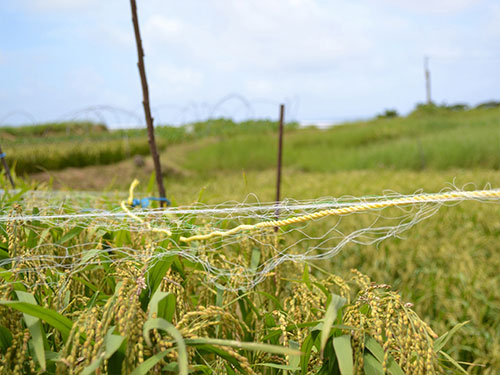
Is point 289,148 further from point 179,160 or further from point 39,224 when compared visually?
point 39,224

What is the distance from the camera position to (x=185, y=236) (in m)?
0.98

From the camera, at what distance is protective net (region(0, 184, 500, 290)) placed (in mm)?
717

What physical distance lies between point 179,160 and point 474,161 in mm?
4272

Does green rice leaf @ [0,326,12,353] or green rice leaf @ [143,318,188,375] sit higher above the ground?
green rice leaf @ [143,318,188,375]

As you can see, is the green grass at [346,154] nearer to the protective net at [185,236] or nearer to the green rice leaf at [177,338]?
the protective net at [185,236]

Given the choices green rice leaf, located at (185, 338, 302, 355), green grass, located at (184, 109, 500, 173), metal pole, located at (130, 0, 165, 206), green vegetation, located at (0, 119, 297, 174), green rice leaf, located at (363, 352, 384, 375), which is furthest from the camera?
green grass, located at (184, 109, 500, 173)

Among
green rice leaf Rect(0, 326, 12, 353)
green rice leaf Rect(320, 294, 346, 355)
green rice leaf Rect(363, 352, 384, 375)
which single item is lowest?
green rice leaf Rect(363, 352, 384, 375)

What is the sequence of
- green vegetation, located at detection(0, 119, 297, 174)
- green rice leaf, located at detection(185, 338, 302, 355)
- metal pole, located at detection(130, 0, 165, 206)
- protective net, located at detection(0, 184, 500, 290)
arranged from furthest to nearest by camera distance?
1. green vegetation, located at detection(0, 119, 297, 174)
2. metal pole, located at detection(130, 0, 165, 206)
3. protective net, located at detection(0, 184, 500, 290)
4. green rice leaf, located at detection(185, 338, 302, 355)

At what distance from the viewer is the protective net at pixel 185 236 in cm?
72

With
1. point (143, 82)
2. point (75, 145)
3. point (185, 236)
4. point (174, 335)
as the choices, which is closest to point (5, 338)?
point (174, 335)

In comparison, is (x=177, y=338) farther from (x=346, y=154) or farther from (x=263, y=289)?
(x=346, y=154)

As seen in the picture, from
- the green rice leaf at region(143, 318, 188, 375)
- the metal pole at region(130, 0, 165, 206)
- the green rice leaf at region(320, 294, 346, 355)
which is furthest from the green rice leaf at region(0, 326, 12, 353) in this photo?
the metal pole at region(130, 0, 165, 206)

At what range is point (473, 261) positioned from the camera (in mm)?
2346

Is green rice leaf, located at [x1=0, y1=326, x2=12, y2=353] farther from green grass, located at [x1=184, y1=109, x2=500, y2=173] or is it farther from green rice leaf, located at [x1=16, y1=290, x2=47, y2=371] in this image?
green grass, located at [x1=184, y1=109, x2=500, y2=173]
